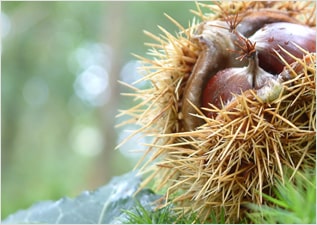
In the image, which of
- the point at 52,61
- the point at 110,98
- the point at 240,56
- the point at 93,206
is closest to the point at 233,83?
the point at 240,56

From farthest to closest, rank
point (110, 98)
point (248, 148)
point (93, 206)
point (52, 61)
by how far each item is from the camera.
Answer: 1. point (52, 61)
2. point (110, 98)
3. point (93, 206)
4. point (248, 148)

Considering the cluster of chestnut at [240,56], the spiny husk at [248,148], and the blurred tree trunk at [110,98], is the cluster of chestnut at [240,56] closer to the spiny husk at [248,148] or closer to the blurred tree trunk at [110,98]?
the spiny husk at [248,148]

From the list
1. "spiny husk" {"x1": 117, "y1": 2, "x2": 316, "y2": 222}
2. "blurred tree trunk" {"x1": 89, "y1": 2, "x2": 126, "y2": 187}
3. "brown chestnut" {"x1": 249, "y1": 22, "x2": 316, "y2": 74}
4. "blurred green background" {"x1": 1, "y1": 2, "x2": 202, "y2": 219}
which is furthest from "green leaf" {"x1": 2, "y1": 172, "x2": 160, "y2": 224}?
"blurred green background" {"x1": 1, "y1": 2, "x2": 202, "y2": 219}

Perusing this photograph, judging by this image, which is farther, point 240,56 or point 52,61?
point 52,61

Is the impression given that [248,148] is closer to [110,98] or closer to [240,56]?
[240,56]

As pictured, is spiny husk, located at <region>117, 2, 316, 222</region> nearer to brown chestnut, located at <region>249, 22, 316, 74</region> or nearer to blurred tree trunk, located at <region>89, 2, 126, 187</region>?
brown chestnut, located at <region>249, 22, 316, 74</region>
